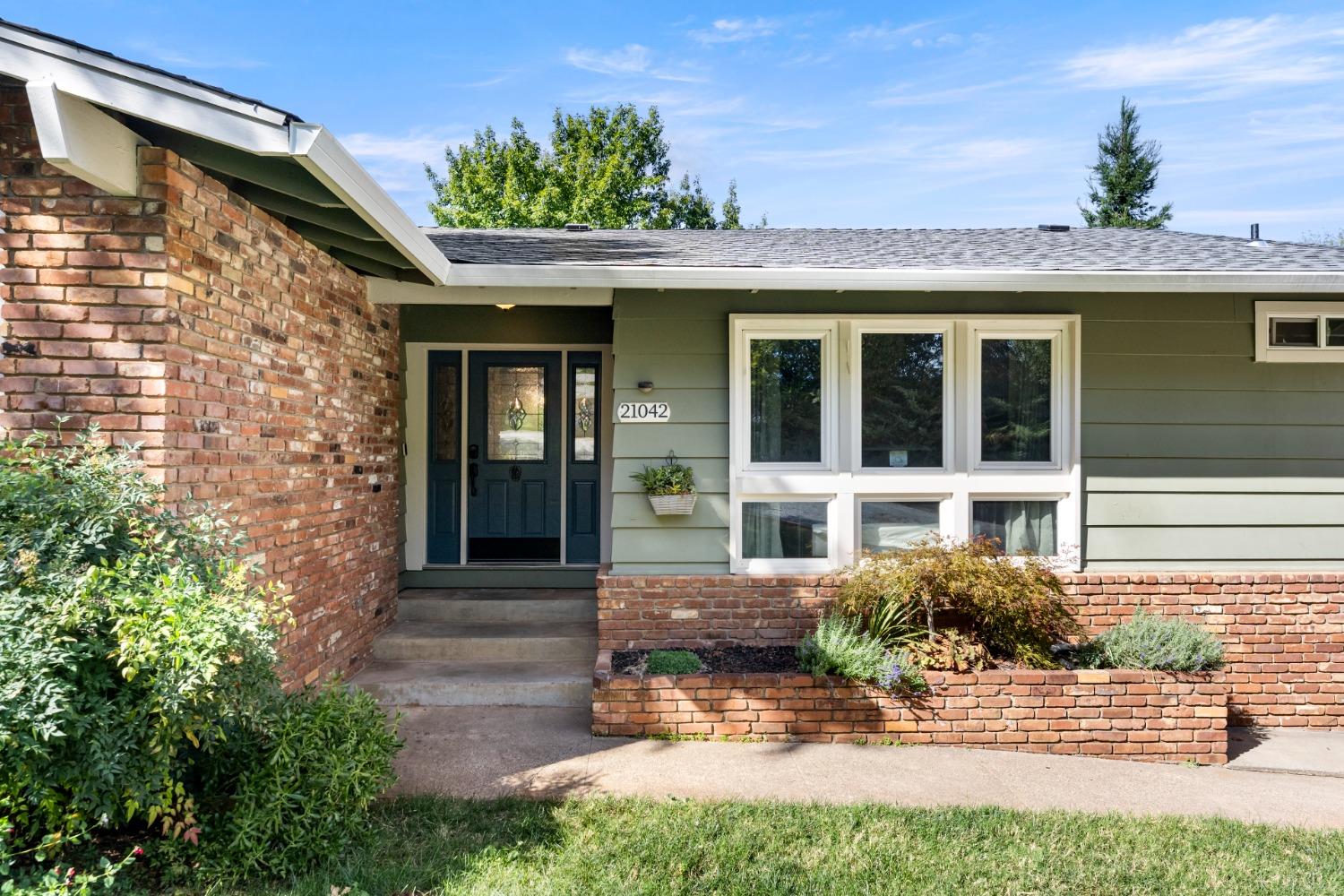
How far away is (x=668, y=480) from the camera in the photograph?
4.93 meters

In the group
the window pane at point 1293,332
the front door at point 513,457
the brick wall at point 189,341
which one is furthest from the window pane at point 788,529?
the window pane at point 1293,332

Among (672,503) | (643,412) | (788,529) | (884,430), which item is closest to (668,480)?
(672,503)

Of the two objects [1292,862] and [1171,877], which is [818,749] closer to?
[1171,877]

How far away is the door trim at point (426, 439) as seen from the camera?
6.26 metres

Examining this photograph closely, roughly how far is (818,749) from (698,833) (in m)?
1.18

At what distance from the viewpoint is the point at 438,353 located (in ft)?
21.3

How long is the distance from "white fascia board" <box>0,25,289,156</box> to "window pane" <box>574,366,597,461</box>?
3796 mm

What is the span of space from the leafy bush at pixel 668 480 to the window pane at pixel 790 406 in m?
0.48

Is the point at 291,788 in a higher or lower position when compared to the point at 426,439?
lower

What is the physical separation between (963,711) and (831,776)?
3.12ft

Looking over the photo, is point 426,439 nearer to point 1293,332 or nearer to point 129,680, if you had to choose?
point 129,680

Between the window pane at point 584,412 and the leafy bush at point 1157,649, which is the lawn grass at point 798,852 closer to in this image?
the leafy bush at point 1157,649

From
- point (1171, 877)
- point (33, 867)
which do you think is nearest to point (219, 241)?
point (33, 867)

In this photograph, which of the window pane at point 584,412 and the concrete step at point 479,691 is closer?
the concrete step at point 479,691
